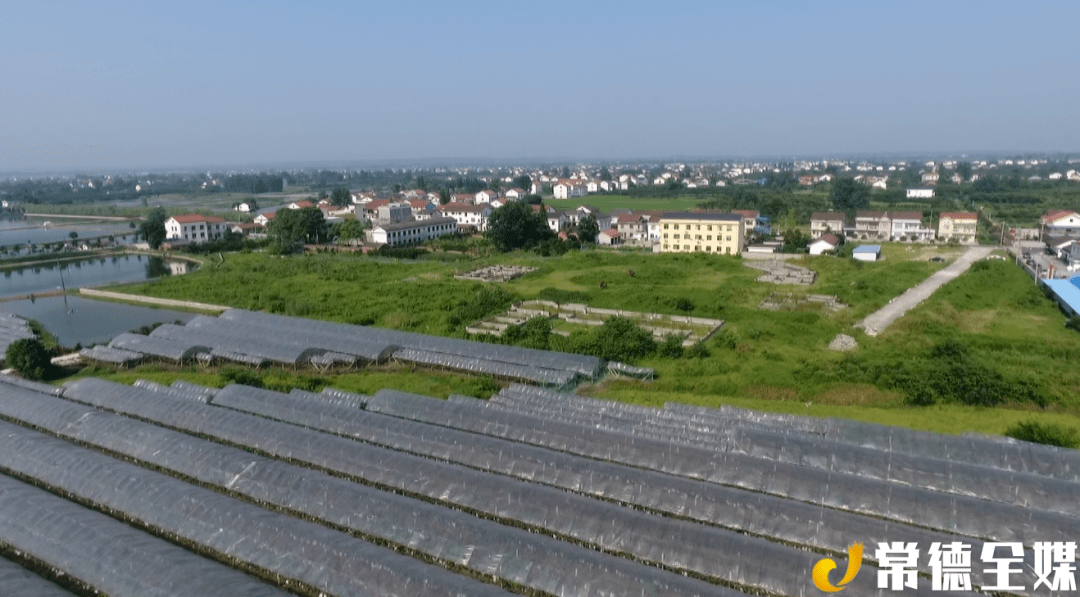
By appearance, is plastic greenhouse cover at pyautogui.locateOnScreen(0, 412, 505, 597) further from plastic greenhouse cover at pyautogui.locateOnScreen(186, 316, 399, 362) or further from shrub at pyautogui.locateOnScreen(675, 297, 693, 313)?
shrub at pyautogui.locateOnScreen(675, 297, 693, 313)

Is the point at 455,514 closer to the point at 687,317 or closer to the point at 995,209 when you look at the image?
the point at 687,317

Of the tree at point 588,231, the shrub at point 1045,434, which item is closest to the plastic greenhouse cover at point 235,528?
the shrub at point 1045,434

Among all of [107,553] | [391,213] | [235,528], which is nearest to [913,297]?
[235,528]

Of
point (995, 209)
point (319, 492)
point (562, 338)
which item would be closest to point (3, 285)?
point (562, 338)

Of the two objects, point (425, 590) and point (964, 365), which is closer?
point (425, 590)

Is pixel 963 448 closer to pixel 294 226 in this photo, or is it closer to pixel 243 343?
pixel 243 343
